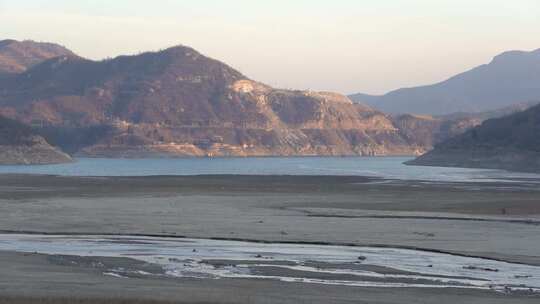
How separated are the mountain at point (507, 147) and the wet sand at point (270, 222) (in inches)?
2674

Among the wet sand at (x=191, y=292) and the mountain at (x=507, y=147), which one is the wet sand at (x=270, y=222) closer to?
the wet sand at (x=191, y=292)

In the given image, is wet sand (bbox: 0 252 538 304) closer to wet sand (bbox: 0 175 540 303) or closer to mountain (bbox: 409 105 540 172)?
wet sand (bbox: 0 175 540 303)

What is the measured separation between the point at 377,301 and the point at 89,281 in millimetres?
7478

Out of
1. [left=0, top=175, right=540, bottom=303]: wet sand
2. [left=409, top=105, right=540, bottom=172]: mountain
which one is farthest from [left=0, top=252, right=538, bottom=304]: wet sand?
[left=409, top=105, right=540, bottom=172]: mountain

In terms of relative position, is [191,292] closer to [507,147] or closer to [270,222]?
[270,222]

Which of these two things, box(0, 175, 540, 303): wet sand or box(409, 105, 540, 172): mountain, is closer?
box(0, 175, 540, 303): wet sand

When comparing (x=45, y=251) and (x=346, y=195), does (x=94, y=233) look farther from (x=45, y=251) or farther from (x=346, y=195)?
(x=346, y=195)

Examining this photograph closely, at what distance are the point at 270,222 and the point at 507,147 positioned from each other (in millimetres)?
129321

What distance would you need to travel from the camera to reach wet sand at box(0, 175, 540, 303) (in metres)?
26.5

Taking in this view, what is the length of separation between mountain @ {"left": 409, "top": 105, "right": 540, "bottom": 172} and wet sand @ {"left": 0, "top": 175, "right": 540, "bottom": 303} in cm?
6791

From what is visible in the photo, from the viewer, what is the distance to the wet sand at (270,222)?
2646 cm

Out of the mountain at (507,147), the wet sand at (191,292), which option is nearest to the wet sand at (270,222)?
the wet sand at (191,292)

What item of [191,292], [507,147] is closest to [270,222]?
[191,292]

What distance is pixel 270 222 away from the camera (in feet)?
172
